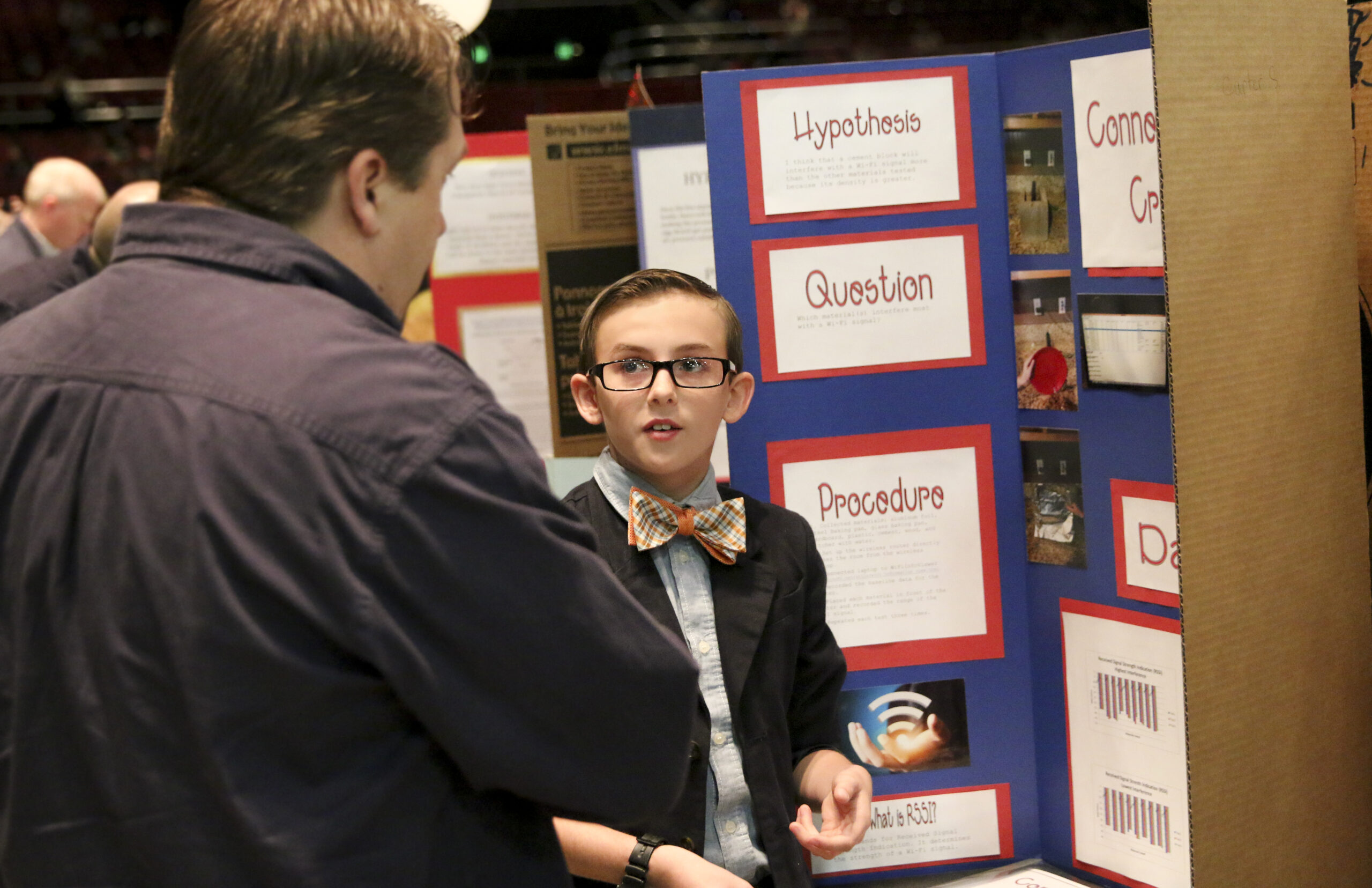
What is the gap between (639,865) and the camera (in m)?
1.43

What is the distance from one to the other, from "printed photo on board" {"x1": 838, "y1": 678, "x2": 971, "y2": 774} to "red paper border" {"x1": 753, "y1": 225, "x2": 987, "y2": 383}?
1.87 ft

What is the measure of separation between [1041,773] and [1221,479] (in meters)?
0.74

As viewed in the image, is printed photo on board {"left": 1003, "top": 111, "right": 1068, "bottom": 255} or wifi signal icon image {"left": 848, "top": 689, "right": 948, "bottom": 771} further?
wifi signal icon image {"left": 848, "top": 689, "right": 948, "bottom": 771}

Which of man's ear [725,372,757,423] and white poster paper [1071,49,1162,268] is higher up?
white poster paper [1071,49,1162,268]

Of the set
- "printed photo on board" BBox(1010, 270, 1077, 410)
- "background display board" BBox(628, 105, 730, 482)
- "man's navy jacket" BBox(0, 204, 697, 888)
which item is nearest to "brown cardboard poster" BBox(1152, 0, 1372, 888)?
"printed photo on board" BBox(1010, 270, 1077, 410)

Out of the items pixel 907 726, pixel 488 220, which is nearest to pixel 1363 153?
pixel 907 726

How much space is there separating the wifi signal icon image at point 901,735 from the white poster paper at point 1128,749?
246 mm

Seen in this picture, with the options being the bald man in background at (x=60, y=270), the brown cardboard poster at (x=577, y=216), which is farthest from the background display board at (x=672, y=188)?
the bald man in background at (x=60, y=270)

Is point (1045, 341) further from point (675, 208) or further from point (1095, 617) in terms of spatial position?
point (675, 208)

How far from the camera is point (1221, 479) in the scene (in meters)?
1.68

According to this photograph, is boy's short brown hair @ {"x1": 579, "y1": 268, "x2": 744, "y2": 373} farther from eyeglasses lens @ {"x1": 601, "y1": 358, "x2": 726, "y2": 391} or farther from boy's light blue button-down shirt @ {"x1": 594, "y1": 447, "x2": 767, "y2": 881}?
boy's light blue button-down shirt @ {"x1": 594, "y1": 447, "x2": 767, "y2": 881}

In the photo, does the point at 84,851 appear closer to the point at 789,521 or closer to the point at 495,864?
the point at 495,864

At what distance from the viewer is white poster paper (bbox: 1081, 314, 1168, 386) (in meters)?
1.86

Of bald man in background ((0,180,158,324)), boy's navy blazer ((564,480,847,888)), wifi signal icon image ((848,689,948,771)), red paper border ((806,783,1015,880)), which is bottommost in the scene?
red paper border ((806,783,1015,880))
